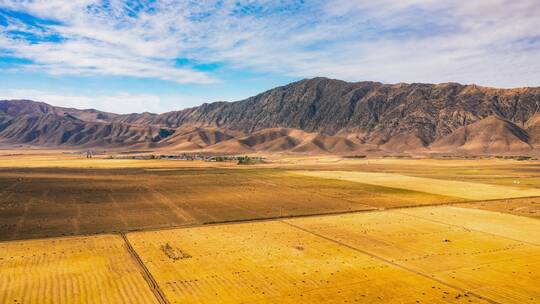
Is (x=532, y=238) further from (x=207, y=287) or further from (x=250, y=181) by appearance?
(x=250, y=181)

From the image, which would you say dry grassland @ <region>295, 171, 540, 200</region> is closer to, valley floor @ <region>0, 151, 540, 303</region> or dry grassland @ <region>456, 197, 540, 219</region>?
valley floor @ <region>0, 151, 540, 303</region>

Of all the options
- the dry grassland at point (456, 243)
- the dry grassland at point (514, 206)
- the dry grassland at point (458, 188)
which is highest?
the dry grassland at point (456, 243)

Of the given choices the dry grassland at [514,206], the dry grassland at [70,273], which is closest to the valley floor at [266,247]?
the dry grassland at [70,273]

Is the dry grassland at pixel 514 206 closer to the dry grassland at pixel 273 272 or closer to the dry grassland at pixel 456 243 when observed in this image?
the dry grassland at pixel 456 243

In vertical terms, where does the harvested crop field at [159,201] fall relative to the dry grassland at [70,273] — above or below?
below

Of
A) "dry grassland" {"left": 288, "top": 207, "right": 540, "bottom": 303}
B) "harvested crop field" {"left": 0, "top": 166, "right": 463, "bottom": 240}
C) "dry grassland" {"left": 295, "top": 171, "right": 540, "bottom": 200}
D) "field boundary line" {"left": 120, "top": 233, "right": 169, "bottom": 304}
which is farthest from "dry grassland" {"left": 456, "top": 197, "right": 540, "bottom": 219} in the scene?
"field boundary line" {"left": 120, "top": 233, "right": 169, "bottom": 304}

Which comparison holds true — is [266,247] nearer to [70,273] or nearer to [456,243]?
[70,273]

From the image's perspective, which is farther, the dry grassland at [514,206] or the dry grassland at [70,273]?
the dry grassland at [514,206]
